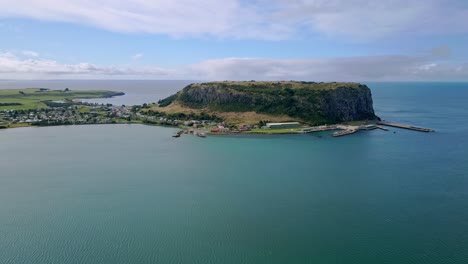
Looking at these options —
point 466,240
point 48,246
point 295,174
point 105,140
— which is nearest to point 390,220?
point 466,240

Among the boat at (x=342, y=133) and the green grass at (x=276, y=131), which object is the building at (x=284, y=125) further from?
the boat at (x=342, y=133)

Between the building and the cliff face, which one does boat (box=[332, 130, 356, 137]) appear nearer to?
the cliff face

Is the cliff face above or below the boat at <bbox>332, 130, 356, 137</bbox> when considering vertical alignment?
above

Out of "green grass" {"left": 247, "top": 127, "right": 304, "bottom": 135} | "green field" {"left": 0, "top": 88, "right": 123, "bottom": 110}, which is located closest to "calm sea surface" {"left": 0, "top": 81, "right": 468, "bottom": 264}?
"green grass" {"left": 247, "top": 127, "right": 304, "bottom": 135}

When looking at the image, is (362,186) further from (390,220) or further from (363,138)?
(363,138)

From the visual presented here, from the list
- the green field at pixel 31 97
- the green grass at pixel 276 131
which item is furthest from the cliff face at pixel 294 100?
the green field at pixel 31 97

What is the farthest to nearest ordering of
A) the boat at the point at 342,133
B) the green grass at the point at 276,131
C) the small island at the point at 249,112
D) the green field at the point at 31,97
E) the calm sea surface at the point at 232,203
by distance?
the green field at the point at 31,97
the small island at the point at 249,112
the green grass at the point at 276,131
the boat at the point at 342,133
the calm sea surface at the point at 232,203
